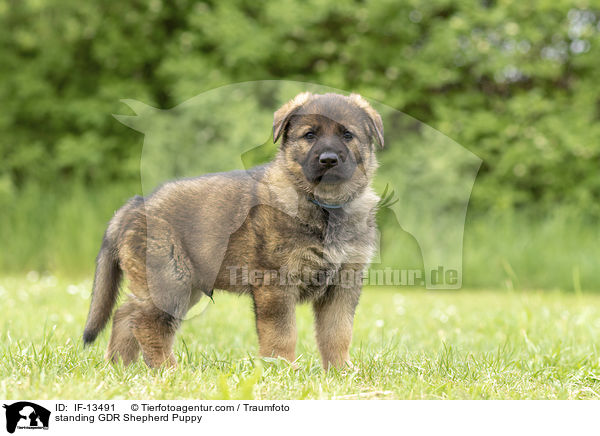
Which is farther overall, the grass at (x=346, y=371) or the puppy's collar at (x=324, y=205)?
the puppy's collar at (x=324, y=205)

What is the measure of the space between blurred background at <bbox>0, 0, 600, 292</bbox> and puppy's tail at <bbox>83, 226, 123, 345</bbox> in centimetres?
554

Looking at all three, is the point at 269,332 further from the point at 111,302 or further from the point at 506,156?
the point at 506,156

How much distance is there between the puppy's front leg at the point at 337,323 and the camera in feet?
11.8

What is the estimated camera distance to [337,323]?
3611mm

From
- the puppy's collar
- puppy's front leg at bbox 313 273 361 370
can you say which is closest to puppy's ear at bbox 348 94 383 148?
the puppy's collar

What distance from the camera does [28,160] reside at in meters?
11.2

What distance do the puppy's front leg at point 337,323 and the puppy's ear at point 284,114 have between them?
37.4 inches

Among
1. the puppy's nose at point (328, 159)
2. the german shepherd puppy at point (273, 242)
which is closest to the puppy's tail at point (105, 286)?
the german shepherd puppy at point (273, 242)
